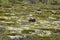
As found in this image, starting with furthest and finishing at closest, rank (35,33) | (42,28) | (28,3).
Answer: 1. (28,3)
2. (42,28)
3. (35,33)

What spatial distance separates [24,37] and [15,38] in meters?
0.50

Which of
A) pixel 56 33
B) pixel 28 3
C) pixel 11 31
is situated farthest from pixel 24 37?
pixel 28 3

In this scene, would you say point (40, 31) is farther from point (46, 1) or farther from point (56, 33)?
point (46, 1)

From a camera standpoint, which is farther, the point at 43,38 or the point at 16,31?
the point at 16,31

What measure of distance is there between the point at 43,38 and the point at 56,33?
4.05 ft

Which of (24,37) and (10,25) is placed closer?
(24,37)

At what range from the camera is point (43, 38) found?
413 inches

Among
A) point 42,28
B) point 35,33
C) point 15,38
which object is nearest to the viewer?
point 15,38

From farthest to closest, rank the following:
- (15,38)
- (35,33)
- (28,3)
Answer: (28,3) < (35,33) < (15,38)

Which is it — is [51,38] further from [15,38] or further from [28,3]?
[28,3]

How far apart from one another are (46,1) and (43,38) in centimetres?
1486

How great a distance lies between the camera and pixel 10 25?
13.0m

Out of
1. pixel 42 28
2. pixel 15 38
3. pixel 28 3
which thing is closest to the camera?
pixel 15 38

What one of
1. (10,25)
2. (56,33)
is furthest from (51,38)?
(10,25)
